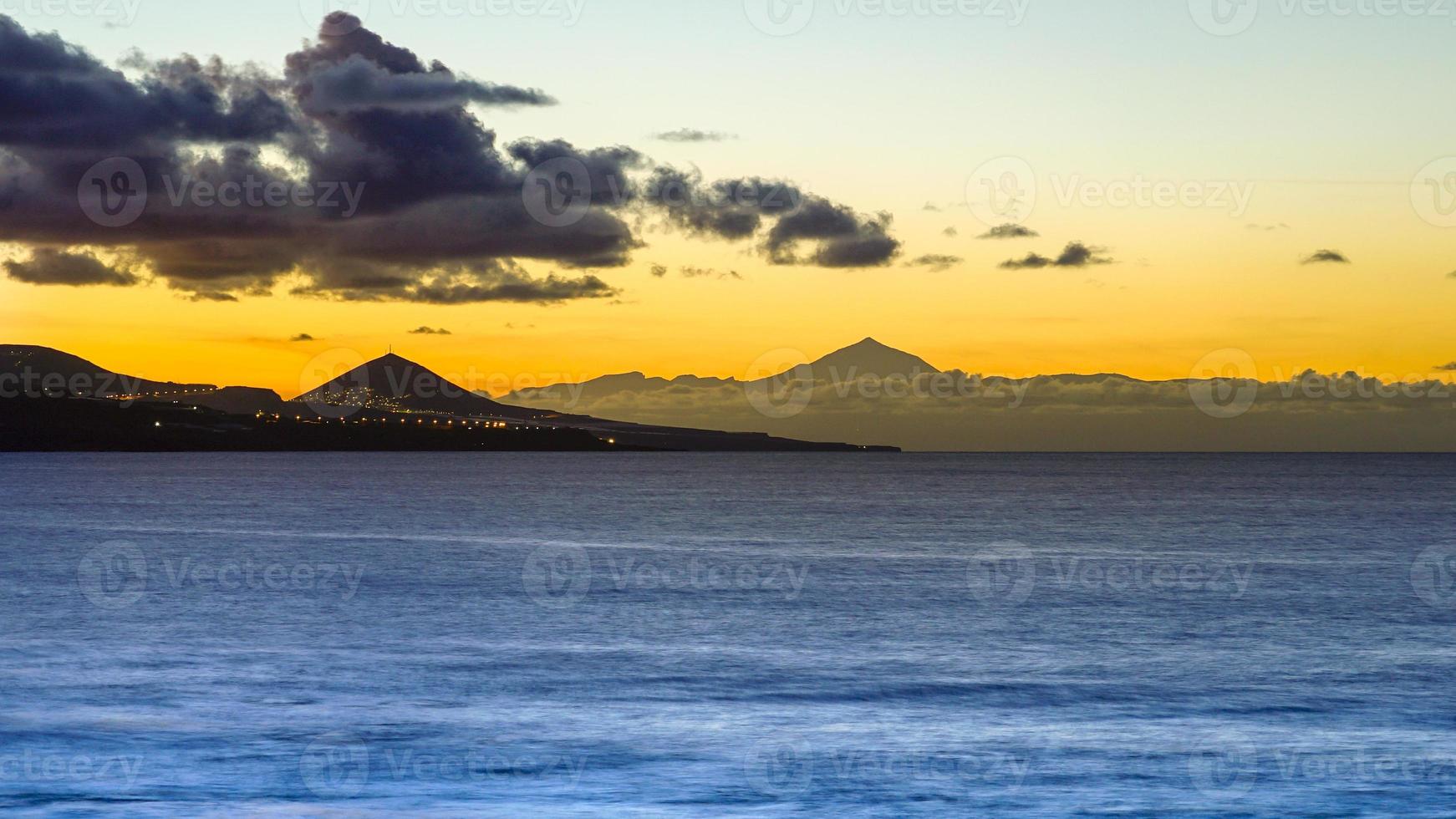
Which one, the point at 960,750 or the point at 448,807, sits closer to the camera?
the point at 448,807

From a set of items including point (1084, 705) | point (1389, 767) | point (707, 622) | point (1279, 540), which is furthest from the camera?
point (1279, 540)

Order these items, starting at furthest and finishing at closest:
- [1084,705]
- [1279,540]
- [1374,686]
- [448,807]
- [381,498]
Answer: [381,498] → [1279,540] → [1374,686] → [1084,705] → [448,807]

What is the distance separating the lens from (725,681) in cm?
3338

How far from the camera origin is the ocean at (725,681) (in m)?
22.4

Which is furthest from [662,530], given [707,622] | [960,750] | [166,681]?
[960,750]

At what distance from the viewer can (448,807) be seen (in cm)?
2098

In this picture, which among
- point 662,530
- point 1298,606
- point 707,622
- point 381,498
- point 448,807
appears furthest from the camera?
point 381,498

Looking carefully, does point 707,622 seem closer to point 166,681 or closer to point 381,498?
point 166,681

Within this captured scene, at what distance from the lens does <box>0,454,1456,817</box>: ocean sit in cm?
2239

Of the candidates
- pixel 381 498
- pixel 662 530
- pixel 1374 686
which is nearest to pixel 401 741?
pixel 1374 686

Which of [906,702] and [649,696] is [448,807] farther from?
[906,702]

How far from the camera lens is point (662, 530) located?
4107 inches

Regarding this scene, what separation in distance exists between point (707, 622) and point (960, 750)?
69.5 ft

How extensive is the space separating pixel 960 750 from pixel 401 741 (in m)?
11.3
